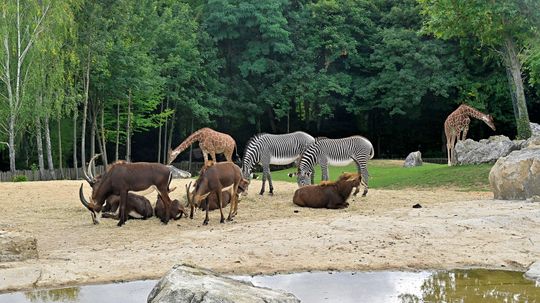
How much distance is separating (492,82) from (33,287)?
32618 mm

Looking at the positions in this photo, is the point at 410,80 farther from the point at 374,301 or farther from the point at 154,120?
the point at 374,301

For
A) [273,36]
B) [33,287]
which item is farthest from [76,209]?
[273,36]

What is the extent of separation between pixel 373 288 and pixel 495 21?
2023 cm

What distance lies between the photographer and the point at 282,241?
36.1 feet

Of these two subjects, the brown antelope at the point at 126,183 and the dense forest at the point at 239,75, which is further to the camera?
the dense forest at the point at 239,75

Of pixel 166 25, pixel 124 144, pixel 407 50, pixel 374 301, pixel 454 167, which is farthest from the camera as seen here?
pixel 124 144

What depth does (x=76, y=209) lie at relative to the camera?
51.6 ft

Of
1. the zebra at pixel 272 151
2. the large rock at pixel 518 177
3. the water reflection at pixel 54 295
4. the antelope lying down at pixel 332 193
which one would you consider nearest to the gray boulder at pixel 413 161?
the zebra at pixel 272 151

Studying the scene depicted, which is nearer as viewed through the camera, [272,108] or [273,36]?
[273,36]

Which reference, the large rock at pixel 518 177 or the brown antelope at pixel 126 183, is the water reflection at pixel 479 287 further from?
the large rock at pixel 518 177

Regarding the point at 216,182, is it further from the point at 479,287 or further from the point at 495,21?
the point at 495,21

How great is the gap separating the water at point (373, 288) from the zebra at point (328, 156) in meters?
8.96

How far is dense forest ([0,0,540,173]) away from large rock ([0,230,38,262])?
768 inches

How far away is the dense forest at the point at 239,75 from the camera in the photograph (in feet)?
97.9
